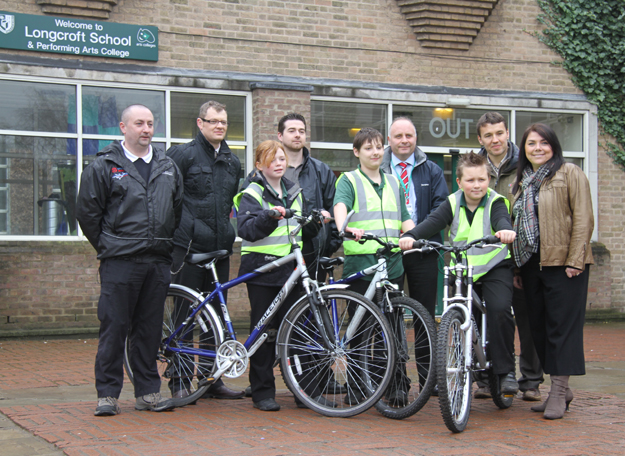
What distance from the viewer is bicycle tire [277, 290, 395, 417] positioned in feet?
17.3

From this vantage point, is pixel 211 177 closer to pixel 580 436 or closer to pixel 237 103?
pixel 580 436

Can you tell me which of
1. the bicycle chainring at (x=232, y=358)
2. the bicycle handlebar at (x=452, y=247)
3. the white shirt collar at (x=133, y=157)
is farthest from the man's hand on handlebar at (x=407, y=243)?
the white shirt collar at (x=133, y=157)

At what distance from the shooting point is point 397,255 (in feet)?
19.4

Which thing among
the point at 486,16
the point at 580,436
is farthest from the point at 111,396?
the point at 486,16

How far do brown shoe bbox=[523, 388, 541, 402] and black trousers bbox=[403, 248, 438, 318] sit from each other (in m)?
0.99

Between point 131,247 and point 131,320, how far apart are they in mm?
583

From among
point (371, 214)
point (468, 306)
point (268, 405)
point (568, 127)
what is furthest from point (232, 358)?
point (568, 127)

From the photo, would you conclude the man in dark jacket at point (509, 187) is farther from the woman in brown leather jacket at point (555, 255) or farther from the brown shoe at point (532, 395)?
the woman in brown leather jacket at point (555, 255)

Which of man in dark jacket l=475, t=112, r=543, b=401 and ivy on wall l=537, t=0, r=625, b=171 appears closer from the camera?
man in dark jacket l=475, t=112, r=543, b=401

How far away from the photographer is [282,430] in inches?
193

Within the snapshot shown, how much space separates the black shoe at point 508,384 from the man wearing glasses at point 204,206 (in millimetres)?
2049

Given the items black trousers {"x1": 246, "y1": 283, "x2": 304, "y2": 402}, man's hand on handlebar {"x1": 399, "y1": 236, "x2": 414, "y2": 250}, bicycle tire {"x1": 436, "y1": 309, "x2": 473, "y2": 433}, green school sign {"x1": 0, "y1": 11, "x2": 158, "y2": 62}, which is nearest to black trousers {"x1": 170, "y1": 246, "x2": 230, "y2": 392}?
black trousers {"x1": 246, "y1": 283, "x2": 304, "y2": 402}

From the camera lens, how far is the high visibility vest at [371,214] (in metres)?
5.80

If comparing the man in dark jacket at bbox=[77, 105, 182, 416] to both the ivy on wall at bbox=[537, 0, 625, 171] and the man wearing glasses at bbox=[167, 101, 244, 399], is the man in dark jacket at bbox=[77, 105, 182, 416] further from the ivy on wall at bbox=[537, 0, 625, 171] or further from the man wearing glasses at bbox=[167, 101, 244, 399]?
the ivy on wall at bbox=[537, 0, 625, 171]
